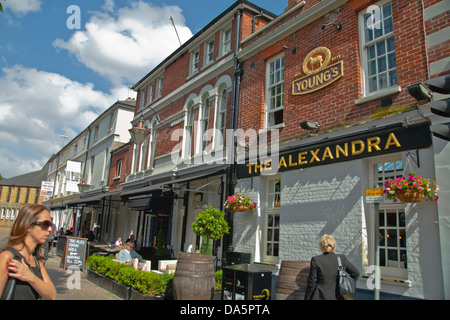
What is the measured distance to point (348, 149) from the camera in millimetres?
7395

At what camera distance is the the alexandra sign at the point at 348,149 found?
20.7ft

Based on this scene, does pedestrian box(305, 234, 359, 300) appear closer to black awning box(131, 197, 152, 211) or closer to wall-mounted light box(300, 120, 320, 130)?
wall-mounted light box(300, 120, 320, 130)

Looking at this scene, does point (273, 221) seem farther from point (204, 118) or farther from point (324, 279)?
point (204, 118)

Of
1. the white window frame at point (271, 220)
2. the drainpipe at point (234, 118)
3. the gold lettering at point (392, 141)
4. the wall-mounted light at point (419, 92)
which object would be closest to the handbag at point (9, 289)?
the wall-mounted light at point (419, 92)

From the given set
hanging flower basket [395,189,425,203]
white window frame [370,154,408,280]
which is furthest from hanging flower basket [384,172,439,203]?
white window frame [370,154,408,280]

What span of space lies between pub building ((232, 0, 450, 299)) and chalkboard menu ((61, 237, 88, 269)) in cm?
588

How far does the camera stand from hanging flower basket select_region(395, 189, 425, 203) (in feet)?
18.5

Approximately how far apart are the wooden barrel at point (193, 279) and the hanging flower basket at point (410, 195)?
3.99 m

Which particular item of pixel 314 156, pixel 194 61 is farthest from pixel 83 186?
pixel 314 156

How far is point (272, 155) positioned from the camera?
9305 millimetres

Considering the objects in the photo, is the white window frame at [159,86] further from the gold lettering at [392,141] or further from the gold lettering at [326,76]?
the gold lettering at [392,141]

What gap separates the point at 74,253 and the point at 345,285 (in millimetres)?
10332

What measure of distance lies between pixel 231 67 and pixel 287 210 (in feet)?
20.1
